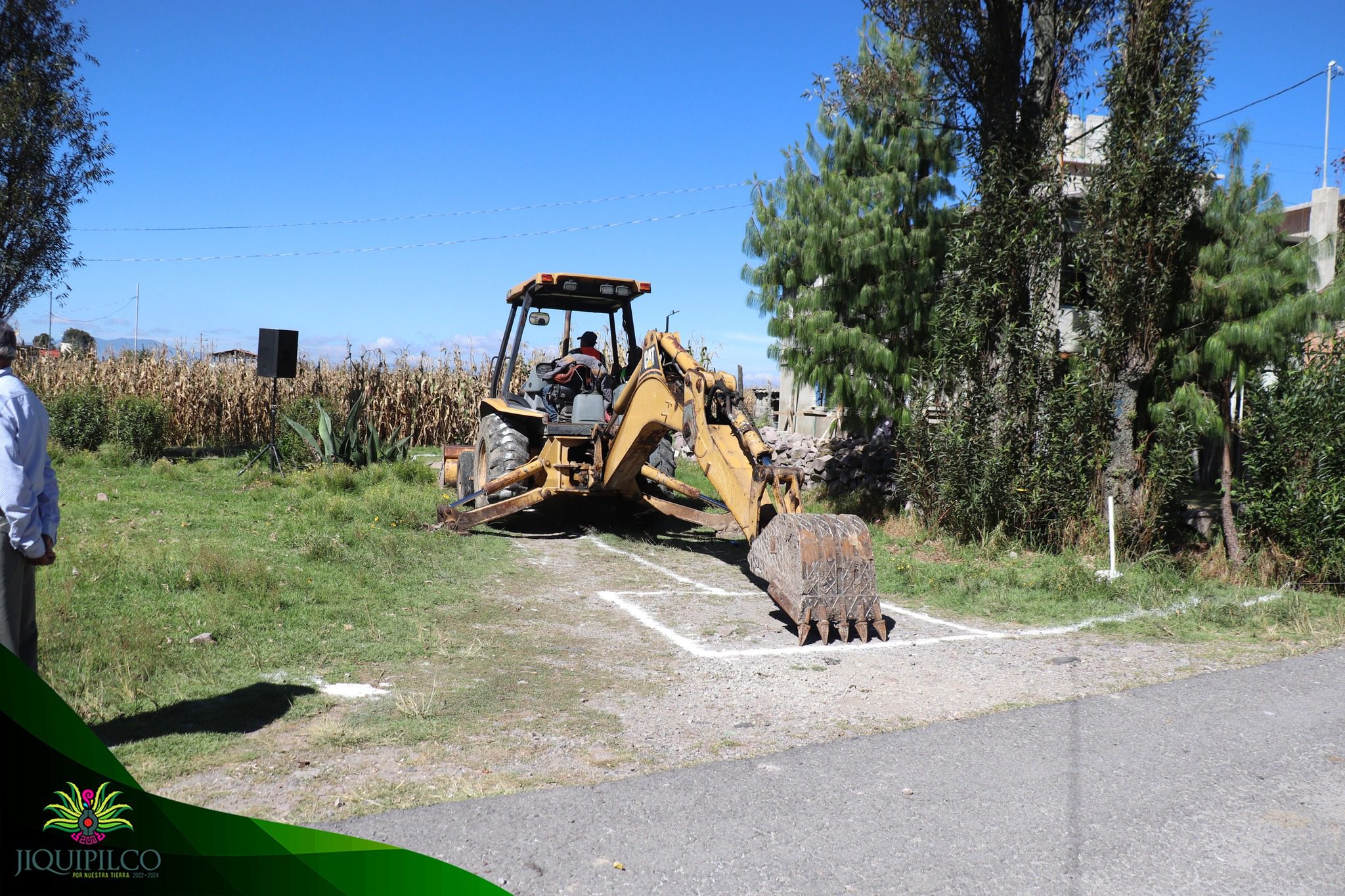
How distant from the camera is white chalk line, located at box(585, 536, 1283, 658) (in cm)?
674

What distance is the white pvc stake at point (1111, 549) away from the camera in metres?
9.49

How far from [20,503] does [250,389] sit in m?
19.4

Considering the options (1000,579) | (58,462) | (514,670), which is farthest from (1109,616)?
(58,462)

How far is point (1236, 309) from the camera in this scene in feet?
33.6

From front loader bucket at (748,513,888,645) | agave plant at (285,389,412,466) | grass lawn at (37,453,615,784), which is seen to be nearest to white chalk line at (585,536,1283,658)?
front loader bucket at (748,513,888,645)

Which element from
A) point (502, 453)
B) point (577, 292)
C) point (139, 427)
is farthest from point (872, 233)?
point (139, 427)

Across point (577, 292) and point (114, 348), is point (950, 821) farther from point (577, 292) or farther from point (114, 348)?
point (114, 348)

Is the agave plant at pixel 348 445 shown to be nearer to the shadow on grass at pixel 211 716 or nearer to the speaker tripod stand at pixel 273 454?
the speaker tripod stand at pixel 273 454

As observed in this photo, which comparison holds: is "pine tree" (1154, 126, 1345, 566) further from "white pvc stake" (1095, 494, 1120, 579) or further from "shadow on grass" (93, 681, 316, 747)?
"shadow on grass" (93, 681, 316, 747)

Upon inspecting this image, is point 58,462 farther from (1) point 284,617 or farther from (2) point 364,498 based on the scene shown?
(1) point 284,617

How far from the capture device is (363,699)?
5.31 m

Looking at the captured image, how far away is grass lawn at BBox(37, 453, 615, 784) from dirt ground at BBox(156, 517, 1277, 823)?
6.9 inches

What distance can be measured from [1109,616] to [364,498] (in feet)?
30.6

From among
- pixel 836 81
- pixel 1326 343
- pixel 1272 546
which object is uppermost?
pixel 836 81
